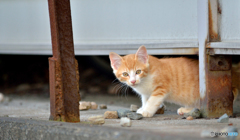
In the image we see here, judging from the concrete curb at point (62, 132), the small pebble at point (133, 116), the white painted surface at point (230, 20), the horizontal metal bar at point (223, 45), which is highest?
the white painted surface at point (230, 20)

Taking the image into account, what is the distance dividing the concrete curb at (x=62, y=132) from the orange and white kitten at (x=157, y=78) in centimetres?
123

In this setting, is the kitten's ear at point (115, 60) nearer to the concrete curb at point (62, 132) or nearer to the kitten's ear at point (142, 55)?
the kitten's ear at point (142, 55)

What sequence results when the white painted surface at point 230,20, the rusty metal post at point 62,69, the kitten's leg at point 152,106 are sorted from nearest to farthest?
1. the rusty metal post at point 62,69
2. the white painted surface at point 230,20
3. the kitten's leg at point 152,106

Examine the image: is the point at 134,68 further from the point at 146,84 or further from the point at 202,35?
the point at 202,35

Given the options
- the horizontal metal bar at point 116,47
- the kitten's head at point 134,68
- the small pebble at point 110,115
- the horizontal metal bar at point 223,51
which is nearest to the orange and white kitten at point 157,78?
the kitten's head at point 134,68

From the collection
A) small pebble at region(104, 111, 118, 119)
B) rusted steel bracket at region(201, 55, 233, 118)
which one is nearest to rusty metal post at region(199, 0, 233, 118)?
rusted steel bracket at region(201, 55, 233, 118)

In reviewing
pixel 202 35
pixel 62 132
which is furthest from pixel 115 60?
pixel 62 132

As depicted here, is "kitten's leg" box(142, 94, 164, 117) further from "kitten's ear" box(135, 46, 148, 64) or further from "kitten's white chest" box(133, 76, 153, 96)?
"kitten's ear" box(135, 46, 148, 64)

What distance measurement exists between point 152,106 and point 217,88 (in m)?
0.70

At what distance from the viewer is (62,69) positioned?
2377 mm

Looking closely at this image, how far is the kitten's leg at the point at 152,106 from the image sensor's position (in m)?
3.16

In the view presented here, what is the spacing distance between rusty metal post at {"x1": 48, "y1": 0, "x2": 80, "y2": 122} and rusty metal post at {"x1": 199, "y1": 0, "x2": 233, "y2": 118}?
1.34 meters

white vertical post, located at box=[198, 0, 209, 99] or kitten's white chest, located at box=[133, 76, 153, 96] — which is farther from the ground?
white vertical post, located at box=[198, 0, 209, 99]

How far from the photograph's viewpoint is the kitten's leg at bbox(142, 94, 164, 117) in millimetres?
3158
